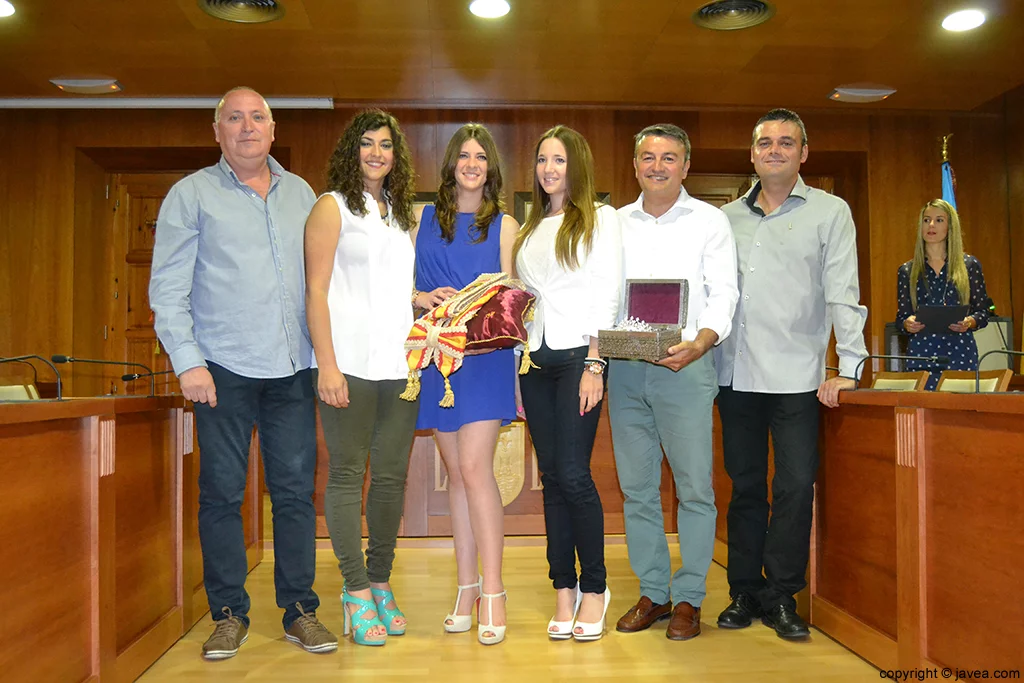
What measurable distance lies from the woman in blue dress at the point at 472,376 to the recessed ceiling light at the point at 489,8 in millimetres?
2247

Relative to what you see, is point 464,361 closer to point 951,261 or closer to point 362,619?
point 362,619

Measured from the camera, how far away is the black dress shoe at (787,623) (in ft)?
8.18

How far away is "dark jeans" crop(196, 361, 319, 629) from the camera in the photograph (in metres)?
2.36

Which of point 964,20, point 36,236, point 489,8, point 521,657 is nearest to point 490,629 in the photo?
point 521,657

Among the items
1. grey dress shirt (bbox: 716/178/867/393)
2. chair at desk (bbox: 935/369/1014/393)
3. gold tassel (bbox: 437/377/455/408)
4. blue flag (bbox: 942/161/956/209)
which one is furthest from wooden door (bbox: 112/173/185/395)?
blue flag (bbox: 942/161/956/209)

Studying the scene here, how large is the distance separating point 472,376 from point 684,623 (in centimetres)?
96

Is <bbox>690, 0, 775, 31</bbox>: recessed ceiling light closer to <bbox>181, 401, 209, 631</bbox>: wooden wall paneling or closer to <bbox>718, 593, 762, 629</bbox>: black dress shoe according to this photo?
<bbox>718, 593, 762, 629</bbox>: black dress shoe

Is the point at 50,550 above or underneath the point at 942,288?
underneath

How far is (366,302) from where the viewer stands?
2404 millimetres

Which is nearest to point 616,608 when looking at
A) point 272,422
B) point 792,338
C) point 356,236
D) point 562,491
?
point 562,491

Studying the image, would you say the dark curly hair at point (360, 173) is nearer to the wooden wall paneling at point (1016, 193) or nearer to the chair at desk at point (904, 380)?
the chair at desk at point (904, 380)

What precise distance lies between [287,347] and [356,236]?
0.36 m

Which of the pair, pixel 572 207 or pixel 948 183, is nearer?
pixel 572 207

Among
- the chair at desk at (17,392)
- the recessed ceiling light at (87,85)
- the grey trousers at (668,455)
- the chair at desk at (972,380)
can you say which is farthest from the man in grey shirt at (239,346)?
the recessed ceiling light at (87,85)
